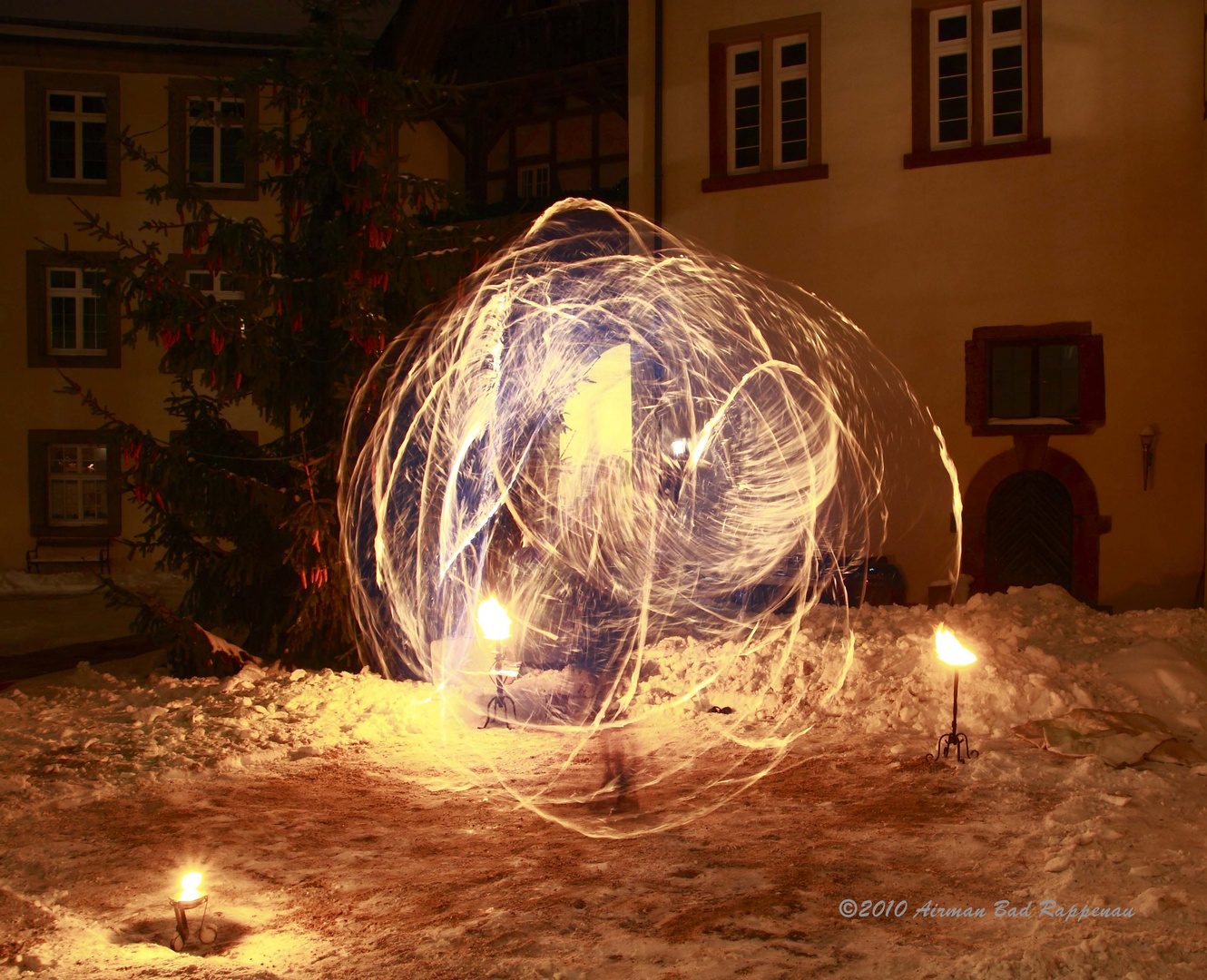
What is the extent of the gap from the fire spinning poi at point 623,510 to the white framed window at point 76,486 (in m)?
11.8

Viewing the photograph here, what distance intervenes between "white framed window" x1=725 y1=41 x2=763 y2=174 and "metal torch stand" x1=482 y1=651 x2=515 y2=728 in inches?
358

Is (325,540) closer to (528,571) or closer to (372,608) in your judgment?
(372,608)

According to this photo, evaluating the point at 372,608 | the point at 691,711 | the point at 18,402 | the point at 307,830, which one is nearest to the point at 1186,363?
the point at 691,711

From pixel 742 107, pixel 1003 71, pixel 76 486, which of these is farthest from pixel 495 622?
pixel 76 486

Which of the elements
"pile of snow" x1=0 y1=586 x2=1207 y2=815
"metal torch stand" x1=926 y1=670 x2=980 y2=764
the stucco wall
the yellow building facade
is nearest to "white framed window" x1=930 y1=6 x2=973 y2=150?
the stucco wall

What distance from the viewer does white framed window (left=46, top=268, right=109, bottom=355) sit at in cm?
2036

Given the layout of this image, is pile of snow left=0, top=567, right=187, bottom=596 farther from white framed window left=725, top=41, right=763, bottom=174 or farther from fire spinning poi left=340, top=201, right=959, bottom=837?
white framed window left=725, top=41, right=763, bottom=174

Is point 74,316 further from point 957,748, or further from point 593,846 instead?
point 957,748

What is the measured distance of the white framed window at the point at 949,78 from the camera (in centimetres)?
1336

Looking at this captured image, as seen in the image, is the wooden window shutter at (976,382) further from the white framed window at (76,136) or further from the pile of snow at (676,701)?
the white framed window at (76,136)

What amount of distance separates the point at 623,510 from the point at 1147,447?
671 cm

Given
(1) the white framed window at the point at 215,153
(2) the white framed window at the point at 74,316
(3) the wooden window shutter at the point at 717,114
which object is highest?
(1) the white framed window at the point at 215,153

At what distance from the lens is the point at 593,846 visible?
5633 mm

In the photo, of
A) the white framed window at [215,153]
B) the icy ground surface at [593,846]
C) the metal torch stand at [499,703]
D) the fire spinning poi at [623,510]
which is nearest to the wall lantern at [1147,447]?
the fire spinning poi at [623,510]
